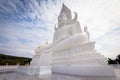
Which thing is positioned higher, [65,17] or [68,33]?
[65,17]

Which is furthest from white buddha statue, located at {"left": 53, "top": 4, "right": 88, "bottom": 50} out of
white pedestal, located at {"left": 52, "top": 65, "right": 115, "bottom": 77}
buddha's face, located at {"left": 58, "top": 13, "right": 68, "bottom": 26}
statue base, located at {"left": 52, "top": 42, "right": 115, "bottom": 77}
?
white pedestal, located at {"left": 52, "top": 65, "right": 115, "bottom": 77}

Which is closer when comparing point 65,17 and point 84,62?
point 84,62

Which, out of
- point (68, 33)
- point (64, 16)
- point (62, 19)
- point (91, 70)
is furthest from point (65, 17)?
point (91, 70)

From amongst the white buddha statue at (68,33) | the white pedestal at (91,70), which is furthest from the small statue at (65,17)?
the white pedestal at (91,70)

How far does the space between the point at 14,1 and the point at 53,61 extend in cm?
356

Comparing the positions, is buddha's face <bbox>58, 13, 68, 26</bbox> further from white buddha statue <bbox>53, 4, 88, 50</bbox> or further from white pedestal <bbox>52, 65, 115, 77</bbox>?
white pedestal <bbox>52, 65, 115, 77</bbox>

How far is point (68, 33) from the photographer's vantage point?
5.76m

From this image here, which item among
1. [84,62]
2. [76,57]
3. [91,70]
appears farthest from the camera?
[76,57]

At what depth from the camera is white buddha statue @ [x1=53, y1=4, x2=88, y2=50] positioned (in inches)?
176

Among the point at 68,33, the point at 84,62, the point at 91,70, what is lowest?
the point at 91,70

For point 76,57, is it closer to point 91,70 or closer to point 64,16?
point 91,70

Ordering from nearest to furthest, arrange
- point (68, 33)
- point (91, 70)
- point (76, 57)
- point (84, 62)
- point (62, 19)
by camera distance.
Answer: point (91, 70)
point (84, 62)
point (76, 57)
point (68, 33)
point (62, 19)

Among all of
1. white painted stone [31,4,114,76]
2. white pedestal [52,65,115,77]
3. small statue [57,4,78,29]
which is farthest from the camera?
small statue [57,4,78,29]

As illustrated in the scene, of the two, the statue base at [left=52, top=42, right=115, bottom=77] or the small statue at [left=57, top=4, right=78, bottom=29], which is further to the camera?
the small statue at [left=57, top=4, right=78, bottom=29]
